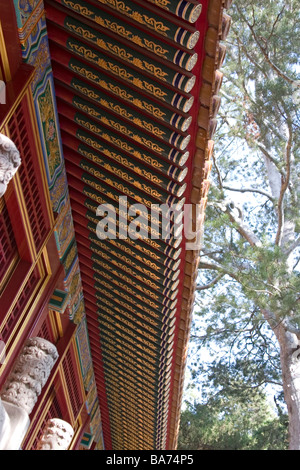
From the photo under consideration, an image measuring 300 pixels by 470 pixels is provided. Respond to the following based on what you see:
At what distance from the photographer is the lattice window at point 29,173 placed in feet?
12.9

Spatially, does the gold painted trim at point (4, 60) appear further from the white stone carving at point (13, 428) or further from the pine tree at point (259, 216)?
the pine tree at point (259, 216)

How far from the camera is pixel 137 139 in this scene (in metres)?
4.41

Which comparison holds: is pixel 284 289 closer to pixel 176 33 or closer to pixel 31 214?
pixel 31 214

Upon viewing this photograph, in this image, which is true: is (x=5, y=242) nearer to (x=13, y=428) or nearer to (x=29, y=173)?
(x=29, y=173)

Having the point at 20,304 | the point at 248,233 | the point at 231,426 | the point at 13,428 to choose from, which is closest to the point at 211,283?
the point at 248,233

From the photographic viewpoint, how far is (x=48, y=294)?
5.04 meters

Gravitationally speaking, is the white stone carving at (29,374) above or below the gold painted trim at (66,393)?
below

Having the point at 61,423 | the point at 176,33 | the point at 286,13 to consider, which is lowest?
the point at 61,423

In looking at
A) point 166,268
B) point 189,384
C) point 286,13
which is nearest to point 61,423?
point 166,268

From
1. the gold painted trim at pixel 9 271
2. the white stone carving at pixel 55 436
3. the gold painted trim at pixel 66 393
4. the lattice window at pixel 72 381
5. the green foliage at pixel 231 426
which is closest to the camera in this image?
the gold painted trim at pixel 9 271

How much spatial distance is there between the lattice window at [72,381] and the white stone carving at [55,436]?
806 mm

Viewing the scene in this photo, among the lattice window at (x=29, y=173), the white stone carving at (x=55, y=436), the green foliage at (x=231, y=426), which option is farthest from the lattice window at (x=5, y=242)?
the green foliage at (x=231, y=426)

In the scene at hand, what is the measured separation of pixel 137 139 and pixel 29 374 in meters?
1.72

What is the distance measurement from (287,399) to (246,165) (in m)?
6.55
